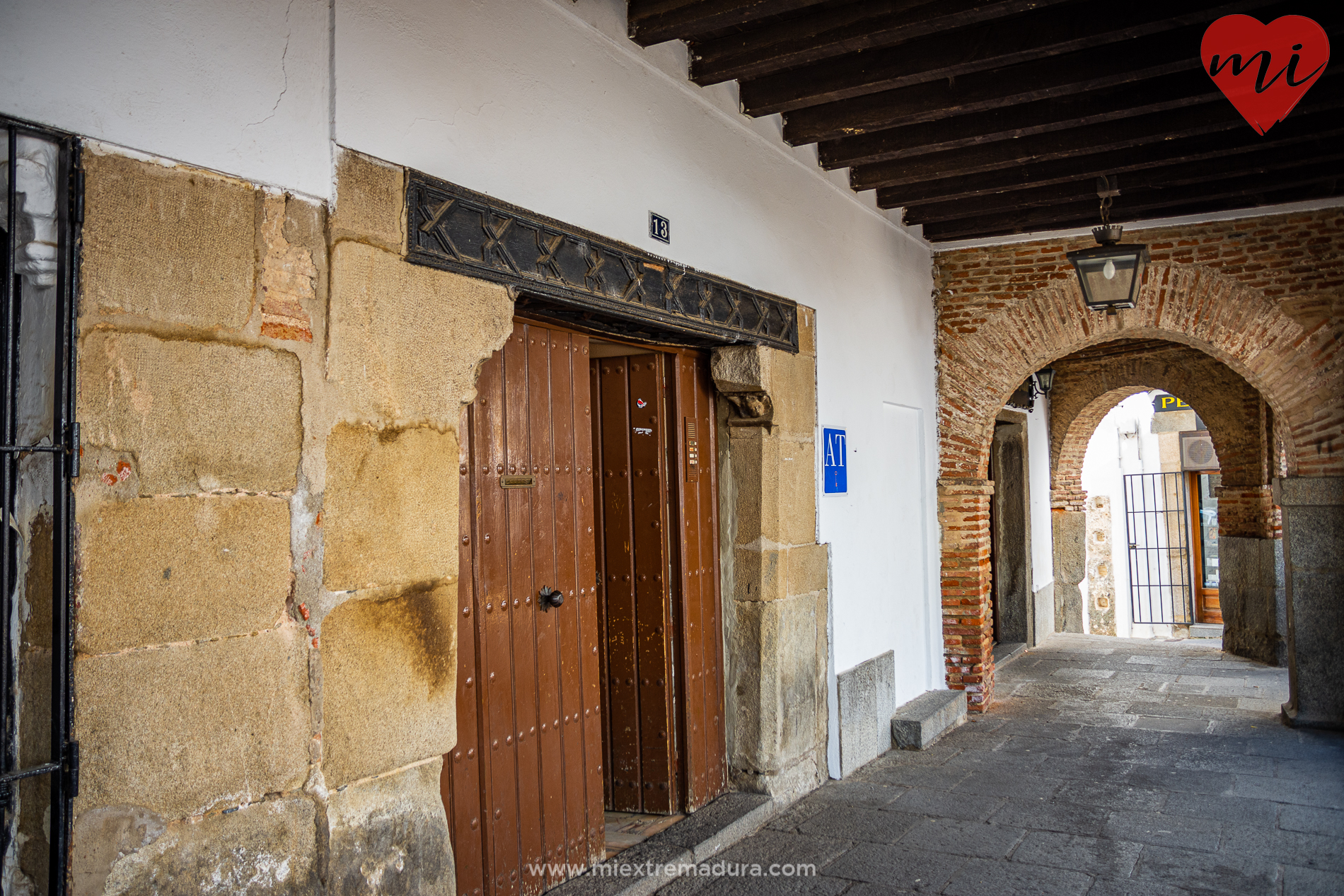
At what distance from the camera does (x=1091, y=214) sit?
6.05 metres

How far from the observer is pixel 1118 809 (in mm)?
4418

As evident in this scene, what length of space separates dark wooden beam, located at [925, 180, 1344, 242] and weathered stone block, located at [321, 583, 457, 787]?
488 cm

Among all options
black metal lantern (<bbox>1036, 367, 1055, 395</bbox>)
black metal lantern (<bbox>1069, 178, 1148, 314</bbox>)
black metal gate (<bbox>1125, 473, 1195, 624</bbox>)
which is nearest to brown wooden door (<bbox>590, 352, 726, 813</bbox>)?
black metal lantern (<bbox>1069, 178, 1148, 314</bbox>)

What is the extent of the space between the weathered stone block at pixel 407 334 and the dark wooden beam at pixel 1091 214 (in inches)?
173

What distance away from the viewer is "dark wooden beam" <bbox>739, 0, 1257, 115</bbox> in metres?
3.55

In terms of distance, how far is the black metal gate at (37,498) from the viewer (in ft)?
6.18

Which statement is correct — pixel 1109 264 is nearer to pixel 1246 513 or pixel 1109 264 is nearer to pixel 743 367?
pixel 743 367

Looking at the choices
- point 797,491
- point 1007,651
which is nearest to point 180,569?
point 797,491

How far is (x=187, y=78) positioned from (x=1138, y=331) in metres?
5.85

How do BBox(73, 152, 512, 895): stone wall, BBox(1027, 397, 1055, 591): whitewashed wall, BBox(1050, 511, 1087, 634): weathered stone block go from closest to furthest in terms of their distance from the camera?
BBox(73, 152, 512, 895): stone wall → BBox(1027, 397, 1055, 591): whitewashed wall → BBox(1050, 511, 1087, 634): weathered stone block

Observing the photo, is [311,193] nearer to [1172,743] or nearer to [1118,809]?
[1118,809]

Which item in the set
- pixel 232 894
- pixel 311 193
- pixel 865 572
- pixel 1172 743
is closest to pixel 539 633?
pixel 232 894

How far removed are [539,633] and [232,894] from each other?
1.46m

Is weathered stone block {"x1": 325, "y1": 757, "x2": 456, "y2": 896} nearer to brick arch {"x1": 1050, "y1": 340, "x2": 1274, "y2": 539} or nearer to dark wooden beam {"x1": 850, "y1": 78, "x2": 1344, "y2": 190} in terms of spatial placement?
dark wooden beam {"x1": 850, "y1": 78, "x2": 1344, "y2": 190}
